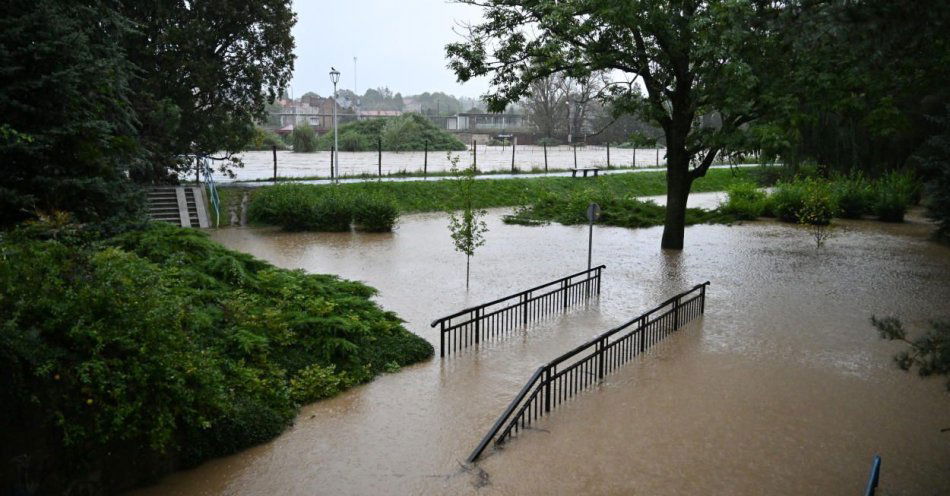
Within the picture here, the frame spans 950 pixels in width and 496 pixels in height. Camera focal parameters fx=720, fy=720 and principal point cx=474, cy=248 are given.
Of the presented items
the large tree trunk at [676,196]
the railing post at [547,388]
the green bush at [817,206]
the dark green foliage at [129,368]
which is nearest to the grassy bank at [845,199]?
the green bush at [817,206]

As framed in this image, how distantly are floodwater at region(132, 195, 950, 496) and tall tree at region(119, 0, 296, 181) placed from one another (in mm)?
8770

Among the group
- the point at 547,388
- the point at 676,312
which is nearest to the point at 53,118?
the point at 547,388

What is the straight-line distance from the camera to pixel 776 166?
4084 centimetres

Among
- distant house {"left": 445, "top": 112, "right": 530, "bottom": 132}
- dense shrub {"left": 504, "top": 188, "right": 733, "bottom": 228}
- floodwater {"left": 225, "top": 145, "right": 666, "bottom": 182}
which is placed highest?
distant house {"left": 445, "top": 112, "right": 530, "bottom": 132}

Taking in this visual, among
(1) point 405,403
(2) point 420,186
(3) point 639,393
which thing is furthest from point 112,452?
(2) point 420,186

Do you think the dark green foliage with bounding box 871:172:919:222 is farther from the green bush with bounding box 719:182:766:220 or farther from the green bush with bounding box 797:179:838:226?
the green bush with bounding box 719:182:766:220

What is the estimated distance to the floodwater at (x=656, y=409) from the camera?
22.9 ft

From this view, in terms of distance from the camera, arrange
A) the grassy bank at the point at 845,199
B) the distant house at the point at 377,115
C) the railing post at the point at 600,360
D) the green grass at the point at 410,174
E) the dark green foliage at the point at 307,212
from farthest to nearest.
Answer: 1. the distant house at the point at 377,115
2. the green grass at the point at 410,174
3. the grassy bank at the point at 845,199
4. the dark green foliage at the point at 307,212
5. the railing post at the point at 600,360

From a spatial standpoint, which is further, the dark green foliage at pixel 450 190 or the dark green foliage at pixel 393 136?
the dark green foliage at pixel 393 136

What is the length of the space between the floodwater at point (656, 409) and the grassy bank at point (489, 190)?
26.0 feet

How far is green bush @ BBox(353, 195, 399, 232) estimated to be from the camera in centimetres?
2255

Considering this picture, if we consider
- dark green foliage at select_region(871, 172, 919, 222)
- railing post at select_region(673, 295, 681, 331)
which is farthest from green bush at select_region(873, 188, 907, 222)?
railing post at select_region(673, 295, 681, 331)

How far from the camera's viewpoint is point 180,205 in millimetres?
22938

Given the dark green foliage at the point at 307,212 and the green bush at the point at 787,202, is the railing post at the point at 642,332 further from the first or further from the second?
the green bush at the point at 787,202
